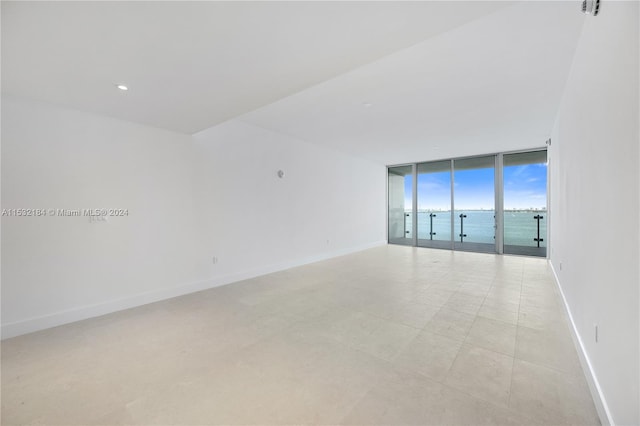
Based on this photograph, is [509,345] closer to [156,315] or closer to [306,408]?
[306,408]

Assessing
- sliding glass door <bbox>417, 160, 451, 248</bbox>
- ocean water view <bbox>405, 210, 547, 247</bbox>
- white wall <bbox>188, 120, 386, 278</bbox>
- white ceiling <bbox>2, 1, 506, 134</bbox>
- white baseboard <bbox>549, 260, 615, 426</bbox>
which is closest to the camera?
white baseboard <bbox>549, 260, 615, 426</bbox>

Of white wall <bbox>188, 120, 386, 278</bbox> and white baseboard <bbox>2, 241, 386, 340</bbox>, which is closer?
white baseboard <bbox>2, 241, 386, 340</bbox>

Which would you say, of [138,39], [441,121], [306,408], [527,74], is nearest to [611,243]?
[306,408]

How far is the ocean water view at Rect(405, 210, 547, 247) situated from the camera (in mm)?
6973

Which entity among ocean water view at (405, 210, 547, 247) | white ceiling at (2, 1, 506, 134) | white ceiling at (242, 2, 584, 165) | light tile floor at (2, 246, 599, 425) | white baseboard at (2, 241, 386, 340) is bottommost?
light tile floor at (2, 246, 599, 425)

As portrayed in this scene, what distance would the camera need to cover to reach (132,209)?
11.5ft

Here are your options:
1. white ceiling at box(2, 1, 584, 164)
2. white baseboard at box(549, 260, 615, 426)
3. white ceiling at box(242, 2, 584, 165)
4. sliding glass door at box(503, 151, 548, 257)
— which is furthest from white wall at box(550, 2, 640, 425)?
sliding glass door at box(503, 151, 548, 257)

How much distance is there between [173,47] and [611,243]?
300 centimetres

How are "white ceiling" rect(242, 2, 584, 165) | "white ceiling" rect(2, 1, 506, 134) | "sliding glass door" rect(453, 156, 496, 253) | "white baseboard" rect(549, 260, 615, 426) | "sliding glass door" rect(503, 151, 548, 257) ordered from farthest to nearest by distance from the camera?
1. "sliding glass door" rect(453, 156, 496, 253)
2. "sliding glass door" rect(503, 151, 548, 257)
3. "white ceiling" rect(242, 2, 584, 165)
4. "white ceiling" rect(2, 1, 506, 134)
5. "white baseboard" rect(549, 260, 615, 426)

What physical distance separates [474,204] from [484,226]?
2.28ft

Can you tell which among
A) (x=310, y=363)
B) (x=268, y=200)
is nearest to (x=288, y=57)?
(x=310, y=363)

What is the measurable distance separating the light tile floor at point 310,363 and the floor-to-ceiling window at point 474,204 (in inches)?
155

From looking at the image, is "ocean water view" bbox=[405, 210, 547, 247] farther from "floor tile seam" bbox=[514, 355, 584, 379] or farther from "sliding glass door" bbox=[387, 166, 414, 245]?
"floor tile seam" bbox=[514, 355, 584, 379]

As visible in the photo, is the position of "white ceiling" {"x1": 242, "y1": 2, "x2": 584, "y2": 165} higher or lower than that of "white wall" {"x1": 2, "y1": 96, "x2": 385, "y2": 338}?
higher
